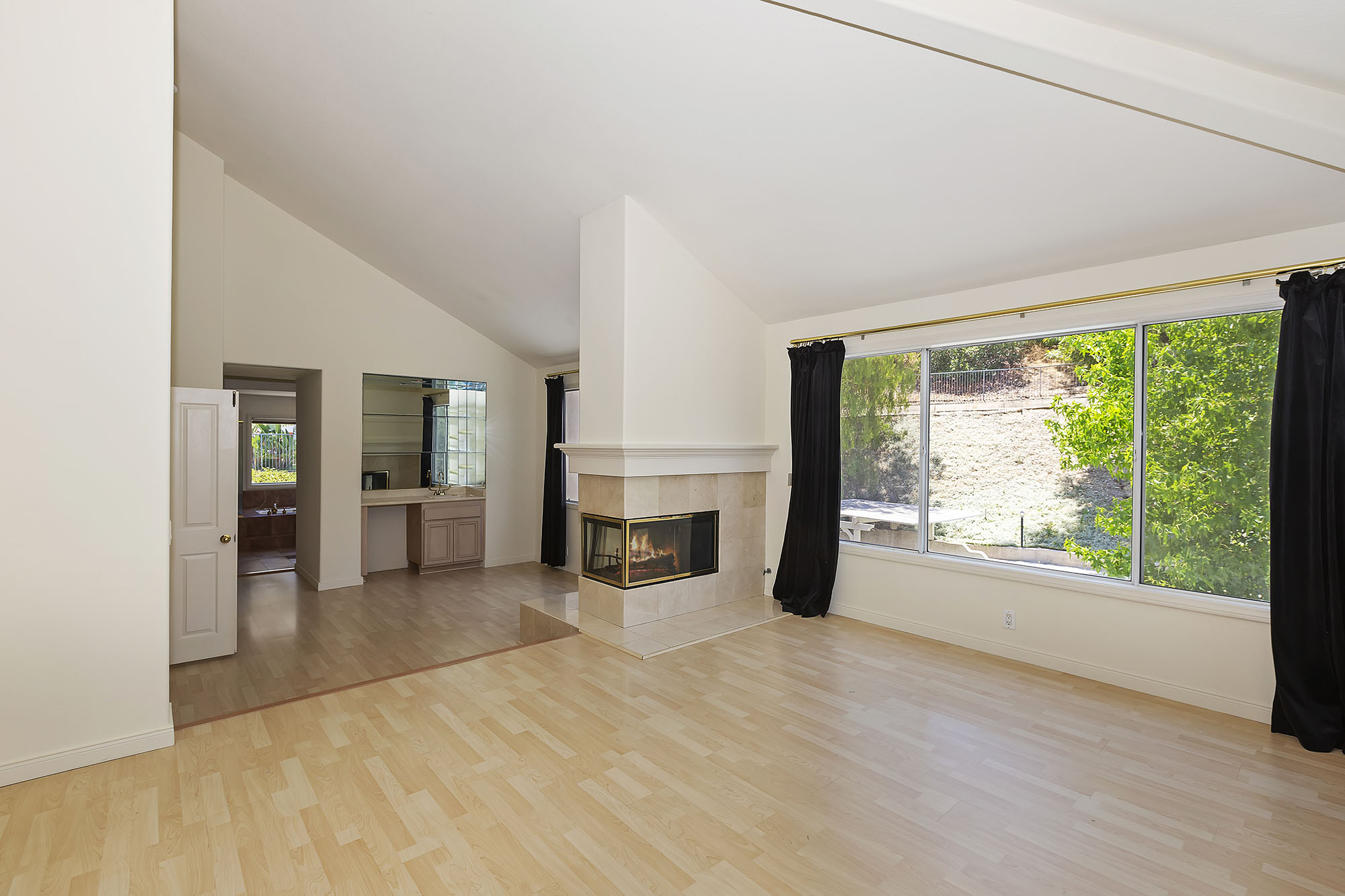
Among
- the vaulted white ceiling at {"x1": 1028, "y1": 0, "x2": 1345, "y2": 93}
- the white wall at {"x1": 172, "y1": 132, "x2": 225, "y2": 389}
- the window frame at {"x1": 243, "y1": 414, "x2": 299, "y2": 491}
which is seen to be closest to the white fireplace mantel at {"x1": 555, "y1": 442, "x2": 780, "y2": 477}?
the vaulted white ceiling at {"x1": 1028, "y1": 0, "x2": 1345, "y2": 93}

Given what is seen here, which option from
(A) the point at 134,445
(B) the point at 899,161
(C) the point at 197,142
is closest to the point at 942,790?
(B) the point at 899,161

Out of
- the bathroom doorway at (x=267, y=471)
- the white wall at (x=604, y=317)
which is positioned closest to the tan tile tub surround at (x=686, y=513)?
the white wall at (x=604, y=317)

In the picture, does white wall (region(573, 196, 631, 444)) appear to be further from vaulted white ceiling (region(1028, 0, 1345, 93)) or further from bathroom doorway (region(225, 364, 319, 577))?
bathroom doorway (region(225, 364, 319, 577))

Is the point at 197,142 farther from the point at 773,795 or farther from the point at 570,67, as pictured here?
the point at 773,795

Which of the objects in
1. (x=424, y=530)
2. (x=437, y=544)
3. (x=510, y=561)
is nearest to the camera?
(x=424, y=530)

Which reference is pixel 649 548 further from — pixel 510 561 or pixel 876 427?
pixel 510 561

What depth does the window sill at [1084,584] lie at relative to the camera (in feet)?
10.6

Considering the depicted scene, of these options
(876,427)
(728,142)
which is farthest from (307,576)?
(728,142)

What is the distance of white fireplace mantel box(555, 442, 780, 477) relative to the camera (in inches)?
171

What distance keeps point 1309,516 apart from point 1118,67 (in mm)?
2423

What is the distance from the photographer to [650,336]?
446 centimetres

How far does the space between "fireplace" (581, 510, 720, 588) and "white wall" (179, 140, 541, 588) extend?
2937 millimetres

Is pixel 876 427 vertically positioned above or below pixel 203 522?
above

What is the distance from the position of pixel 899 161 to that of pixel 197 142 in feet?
18.5
